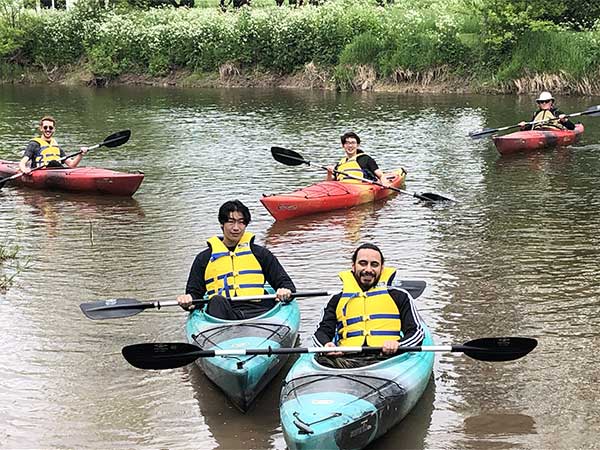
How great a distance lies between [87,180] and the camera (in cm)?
1234

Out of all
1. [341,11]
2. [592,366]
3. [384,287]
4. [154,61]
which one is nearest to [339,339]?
[384,287]

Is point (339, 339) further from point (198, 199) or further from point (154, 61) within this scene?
point (154, 61)

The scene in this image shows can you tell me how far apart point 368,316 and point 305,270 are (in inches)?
129

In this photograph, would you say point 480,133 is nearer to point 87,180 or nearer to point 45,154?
point 87,180

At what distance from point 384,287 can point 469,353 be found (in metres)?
0.65

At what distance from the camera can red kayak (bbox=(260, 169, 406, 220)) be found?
10766 millimetres

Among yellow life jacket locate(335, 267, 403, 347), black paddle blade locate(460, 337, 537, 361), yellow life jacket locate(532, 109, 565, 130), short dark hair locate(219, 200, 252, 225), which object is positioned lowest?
black paddle blade locate(460, 337, 537, 361)

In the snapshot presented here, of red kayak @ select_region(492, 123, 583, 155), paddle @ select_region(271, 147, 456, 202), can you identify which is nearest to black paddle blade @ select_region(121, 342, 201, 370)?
paddle @ select_region(271, 147, 456, 202)

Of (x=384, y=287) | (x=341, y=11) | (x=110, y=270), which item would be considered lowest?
(x=110, y=270)

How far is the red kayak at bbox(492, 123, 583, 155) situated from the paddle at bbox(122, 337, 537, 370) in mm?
9633

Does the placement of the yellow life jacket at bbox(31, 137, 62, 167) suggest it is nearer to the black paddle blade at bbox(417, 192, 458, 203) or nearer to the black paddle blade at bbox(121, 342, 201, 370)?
the black paddle blade at bbox(417, 192, 458, 203)

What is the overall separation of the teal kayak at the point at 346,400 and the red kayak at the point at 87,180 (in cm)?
719

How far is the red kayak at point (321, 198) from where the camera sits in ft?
35.3

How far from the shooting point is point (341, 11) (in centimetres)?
2794
